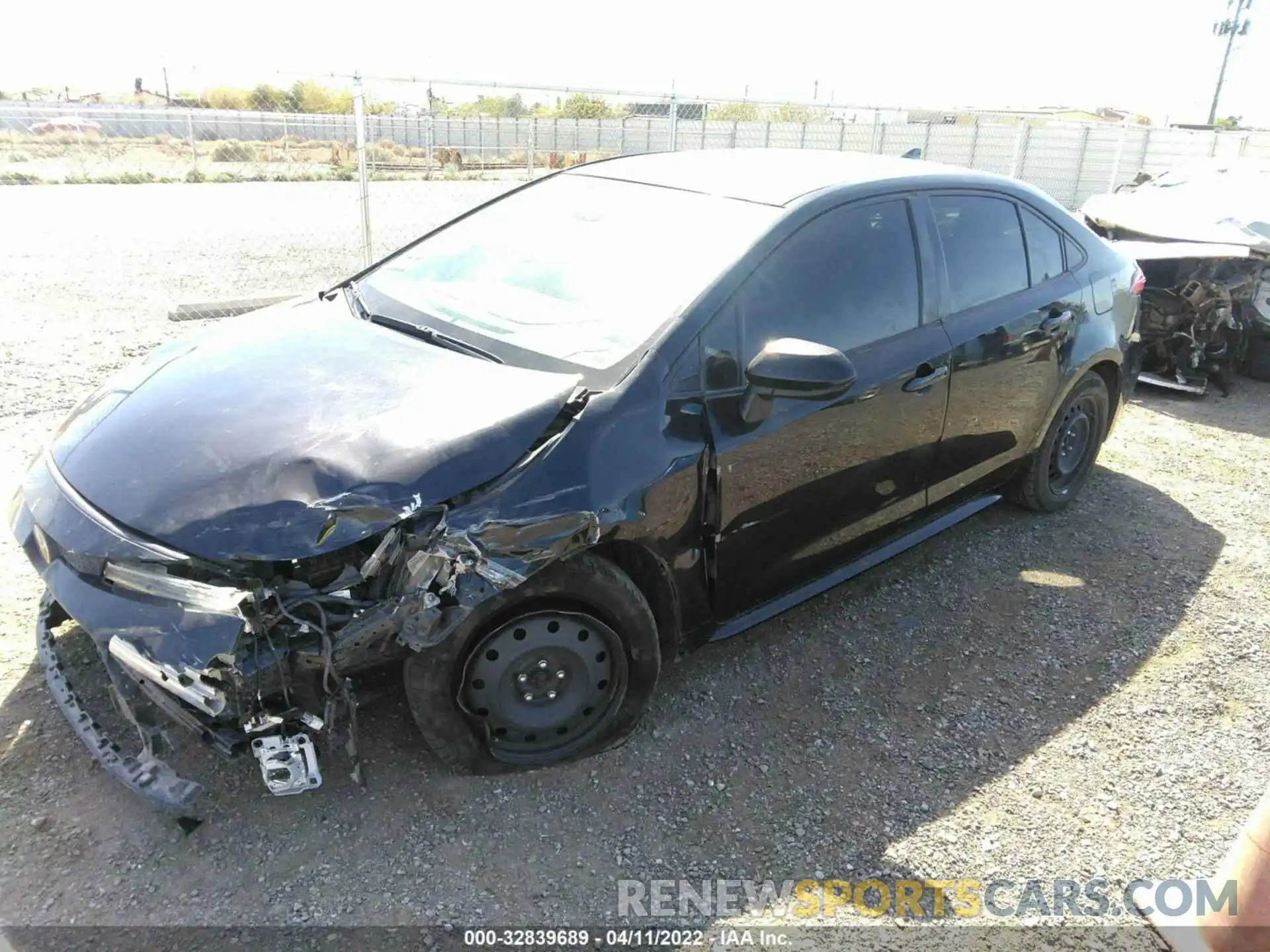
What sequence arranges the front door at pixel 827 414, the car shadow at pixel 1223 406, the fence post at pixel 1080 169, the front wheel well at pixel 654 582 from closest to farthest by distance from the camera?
the front wheel well at pixel 654 582
the front door at pixel 827 414
the car shadow at pixel 1223 406
the fence post at pixel 1080 169

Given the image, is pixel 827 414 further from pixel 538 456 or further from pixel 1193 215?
pixel 1193 215

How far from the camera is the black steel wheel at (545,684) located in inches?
98.1

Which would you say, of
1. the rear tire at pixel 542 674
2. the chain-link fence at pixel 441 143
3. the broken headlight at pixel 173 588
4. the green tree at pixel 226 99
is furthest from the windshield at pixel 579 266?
the green tree at pixel 226 99

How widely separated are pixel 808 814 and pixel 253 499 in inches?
71.5

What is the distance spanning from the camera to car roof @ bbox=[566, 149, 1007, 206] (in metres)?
3.25

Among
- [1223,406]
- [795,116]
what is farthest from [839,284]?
[795,116]

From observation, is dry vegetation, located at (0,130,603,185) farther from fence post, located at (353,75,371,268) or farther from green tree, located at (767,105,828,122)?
fence post, located at (353,75,371,268)

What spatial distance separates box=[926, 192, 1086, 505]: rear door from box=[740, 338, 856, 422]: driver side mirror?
100 cm

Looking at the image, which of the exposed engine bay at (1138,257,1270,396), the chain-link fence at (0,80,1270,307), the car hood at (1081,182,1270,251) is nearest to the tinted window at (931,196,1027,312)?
the exposed engine bay at (1138,257,1270,396)

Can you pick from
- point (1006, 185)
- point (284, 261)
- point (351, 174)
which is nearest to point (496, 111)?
point (351, 174)

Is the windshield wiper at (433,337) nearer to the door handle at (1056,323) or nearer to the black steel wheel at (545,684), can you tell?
the black steel wheel at (545,684)

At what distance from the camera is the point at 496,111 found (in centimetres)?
2227

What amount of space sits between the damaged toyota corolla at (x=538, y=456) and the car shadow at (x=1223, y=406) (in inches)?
130

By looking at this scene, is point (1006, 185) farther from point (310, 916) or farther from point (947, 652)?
point (310, 916)
